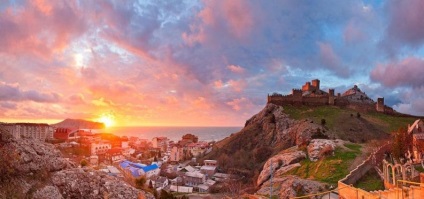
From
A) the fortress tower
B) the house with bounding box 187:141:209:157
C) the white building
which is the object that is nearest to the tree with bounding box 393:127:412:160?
the fortress tower

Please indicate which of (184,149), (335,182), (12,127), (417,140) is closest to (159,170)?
(184,149)

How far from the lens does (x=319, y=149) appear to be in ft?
121

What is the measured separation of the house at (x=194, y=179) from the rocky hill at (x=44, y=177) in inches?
1655

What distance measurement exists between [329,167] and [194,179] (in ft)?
81.0

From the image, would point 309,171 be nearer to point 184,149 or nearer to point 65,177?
point 65,177

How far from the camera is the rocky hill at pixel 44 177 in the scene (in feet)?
20.9

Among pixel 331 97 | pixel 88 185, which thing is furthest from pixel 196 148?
pixel 88 185

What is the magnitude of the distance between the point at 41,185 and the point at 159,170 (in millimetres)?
51824

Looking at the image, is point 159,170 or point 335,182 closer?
point 335,182

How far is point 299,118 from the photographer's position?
6062 cm

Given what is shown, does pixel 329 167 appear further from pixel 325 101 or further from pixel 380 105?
pixel 380 105

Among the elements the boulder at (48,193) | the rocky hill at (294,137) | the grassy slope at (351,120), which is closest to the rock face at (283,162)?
the rocky hill at (294,137)

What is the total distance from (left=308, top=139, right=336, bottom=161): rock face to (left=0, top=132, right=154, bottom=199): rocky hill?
102 feet

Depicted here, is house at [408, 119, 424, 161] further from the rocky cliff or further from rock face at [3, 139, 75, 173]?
rock face at [3, 139, 75, 173]
